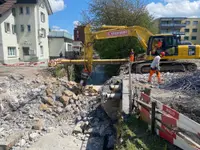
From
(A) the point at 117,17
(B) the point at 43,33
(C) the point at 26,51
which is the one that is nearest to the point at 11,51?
(C) the point at 26,51

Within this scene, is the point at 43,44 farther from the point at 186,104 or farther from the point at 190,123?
the point at 190,123

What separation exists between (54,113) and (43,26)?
20.9m

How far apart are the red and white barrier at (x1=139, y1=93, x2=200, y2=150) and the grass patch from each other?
20cm

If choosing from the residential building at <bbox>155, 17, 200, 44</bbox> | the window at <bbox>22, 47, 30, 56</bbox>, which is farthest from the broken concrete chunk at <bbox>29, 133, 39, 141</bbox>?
the residential building at <bbox>155, 17, 200, 44</bbox>

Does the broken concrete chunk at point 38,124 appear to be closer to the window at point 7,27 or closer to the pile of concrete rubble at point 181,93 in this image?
the pile of concrete rubble at point 181,93

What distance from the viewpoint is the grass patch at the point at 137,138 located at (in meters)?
3.94

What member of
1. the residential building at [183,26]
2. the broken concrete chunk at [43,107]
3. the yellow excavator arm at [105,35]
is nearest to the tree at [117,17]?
the yellow excavator arm at [105,35]

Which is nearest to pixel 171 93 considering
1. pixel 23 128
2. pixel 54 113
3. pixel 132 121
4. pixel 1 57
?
pixel 132 121

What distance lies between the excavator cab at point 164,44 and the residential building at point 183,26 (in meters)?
53.2

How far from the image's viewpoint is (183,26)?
60844 mm

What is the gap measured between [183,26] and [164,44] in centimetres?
5545

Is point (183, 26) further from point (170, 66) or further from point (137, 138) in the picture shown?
point (137, 138)

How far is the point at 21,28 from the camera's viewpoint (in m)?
24.7

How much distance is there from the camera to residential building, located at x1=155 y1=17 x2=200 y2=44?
61125 millimetres
